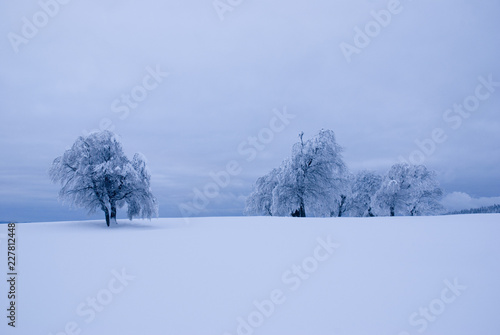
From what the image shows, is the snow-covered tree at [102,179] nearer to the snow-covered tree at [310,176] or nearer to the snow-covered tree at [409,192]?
the snow-covered tree at [310,176]

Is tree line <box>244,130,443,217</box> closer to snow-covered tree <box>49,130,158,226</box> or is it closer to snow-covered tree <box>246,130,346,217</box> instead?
snow-covered tree <box>246,130,346,217</box>

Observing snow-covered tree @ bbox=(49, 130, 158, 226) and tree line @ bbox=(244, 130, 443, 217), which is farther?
tree line @ bbox=(244, 130, 443, 217)

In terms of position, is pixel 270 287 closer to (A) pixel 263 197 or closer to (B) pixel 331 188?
(B) pixel 331 188

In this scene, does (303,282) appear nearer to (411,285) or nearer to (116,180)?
(411,285)

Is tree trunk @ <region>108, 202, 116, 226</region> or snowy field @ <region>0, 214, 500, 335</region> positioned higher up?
tree trunk @ <region>108, 202, 116, 226</region>

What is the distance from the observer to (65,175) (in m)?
19.4

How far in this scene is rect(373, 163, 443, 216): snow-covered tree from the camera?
1352 inches

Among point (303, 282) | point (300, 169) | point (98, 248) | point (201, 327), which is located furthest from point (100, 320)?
point (300, 169)

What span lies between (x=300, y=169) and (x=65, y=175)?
18.5 m

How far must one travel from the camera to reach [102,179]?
758 inches

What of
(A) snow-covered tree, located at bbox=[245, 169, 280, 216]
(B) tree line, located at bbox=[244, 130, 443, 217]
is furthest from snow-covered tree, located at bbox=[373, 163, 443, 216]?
(A) snow-covered tree, located at bbox=[245, 169, 280, 216]

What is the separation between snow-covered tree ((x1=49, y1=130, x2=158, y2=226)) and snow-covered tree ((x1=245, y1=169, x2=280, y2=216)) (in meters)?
17.2

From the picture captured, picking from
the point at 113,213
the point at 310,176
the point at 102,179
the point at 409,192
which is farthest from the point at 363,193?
the point at 102,179

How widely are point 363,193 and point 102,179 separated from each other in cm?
3275
